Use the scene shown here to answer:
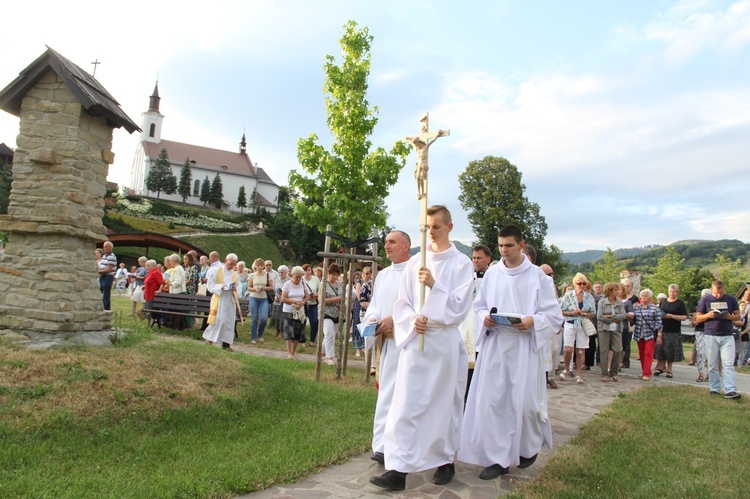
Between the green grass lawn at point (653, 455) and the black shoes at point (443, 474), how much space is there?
603mm

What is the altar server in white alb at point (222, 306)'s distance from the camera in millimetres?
11133

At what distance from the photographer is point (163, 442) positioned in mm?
5328

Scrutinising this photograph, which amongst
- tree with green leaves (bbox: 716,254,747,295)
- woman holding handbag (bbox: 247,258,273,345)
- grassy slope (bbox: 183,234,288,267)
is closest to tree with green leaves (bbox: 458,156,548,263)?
tree with green leaves (bbox: 716,254,747,295)

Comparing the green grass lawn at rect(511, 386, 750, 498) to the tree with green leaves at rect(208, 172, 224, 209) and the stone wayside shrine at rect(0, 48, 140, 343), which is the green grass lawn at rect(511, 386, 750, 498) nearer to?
the stone wayside shrine at rect(0, 48, 140, 343)

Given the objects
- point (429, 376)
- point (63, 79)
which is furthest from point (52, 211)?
point (429, 376)

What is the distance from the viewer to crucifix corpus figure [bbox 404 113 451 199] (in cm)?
510

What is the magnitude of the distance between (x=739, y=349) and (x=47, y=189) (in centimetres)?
1654

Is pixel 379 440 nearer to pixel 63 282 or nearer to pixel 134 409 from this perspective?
pixel 134 409

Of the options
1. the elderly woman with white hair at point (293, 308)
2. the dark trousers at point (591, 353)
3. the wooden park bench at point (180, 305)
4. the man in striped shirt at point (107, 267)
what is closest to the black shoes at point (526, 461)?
the elderly woman with white hair at point (293, 308)

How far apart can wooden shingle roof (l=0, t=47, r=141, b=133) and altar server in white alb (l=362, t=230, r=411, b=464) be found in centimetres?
505

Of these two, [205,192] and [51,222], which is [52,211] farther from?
[205,192]

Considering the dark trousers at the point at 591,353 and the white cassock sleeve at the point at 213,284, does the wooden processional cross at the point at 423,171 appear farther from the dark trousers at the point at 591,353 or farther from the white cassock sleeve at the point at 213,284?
the dark trousers at the point at 591,353

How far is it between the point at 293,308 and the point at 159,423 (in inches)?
236

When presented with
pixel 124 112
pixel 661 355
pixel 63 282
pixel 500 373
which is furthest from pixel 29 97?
pixel 661 355
